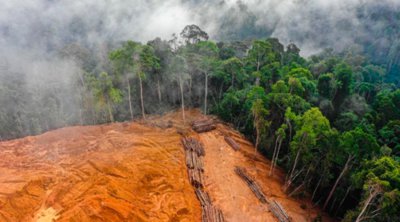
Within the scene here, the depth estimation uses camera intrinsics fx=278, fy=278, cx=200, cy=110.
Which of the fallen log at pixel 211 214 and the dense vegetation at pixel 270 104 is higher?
the dense vegetation at pixel 270 104

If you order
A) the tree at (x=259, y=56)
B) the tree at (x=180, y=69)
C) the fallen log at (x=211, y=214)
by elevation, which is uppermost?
the tree at (x=259, y=56)

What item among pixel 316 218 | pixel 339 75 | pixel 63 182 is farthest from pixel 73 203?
pixel 339 75

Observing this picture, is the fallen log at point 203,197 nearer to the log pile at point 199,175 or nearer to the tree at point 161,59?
the log pile at point 199,175

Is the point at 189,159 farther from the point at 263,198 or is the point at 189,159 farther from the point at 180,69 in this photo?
the point at 180,69

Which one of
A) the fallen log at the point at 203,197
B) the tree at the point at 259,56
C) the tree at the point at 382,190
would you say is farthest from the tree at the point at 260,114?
the tree at the point at 259,56

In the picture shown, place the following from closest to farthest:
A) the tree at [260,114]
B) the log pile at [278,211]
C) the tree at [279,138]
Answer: the log pile at [278,211]
the tree at [279,138]
the tree at [260,114]

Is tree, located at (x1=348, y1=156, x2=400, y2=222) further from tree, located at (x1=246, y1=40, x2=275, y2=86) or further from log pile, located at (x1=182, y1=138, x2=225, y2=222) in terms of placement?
tree, located at (x1=246, y1=40, x2=275, y2=86)

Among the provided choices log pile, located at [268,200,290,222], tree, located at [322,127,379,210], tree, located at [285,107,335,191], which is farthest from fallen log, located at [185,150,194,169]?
tree, located at [322,127,379,210]
